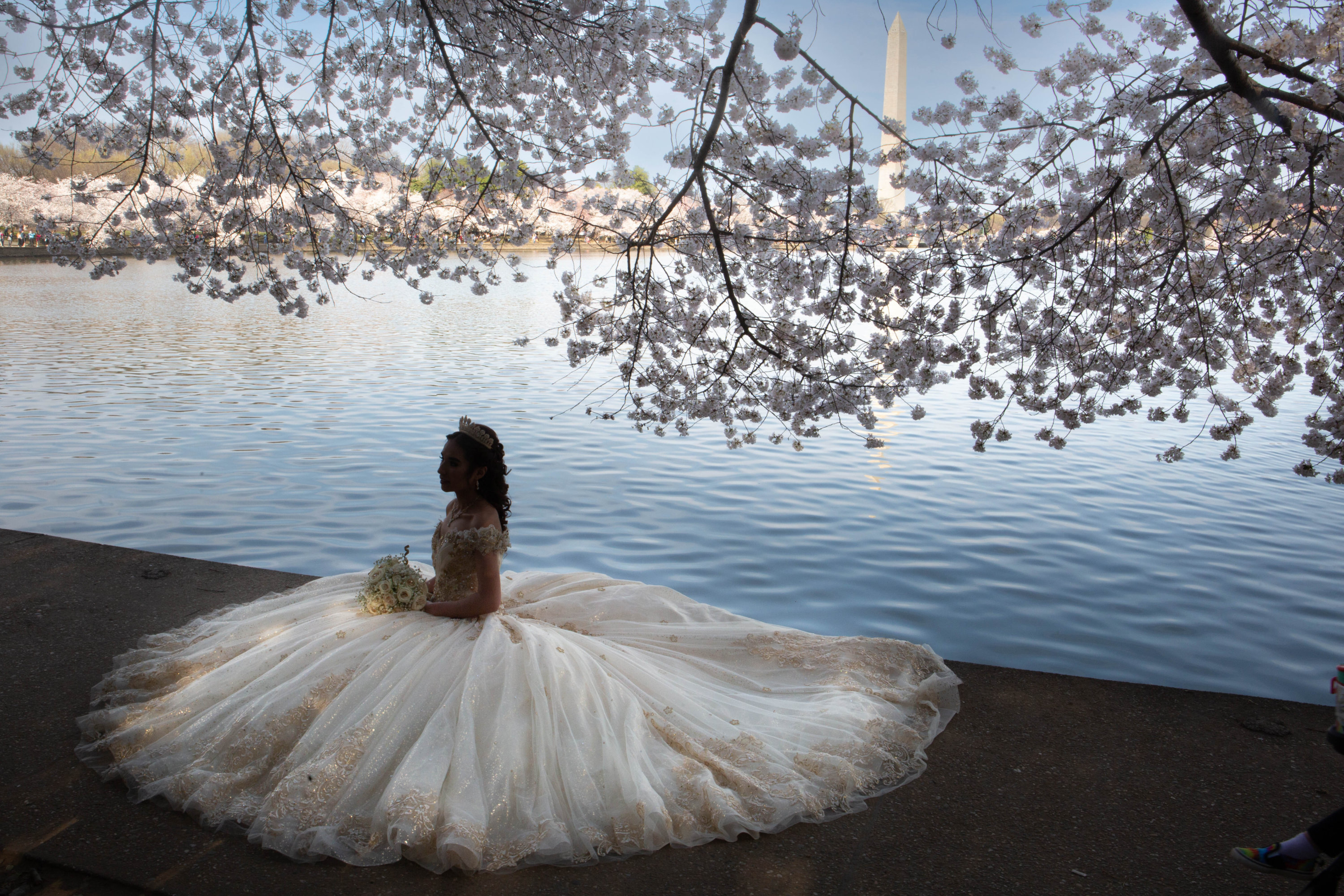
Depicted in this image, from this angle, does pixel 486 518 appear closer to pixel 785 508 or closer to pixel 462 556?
pixel 462 556

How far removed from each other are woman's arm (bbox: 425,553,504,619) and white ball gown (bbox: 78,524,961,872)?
0.14 feet

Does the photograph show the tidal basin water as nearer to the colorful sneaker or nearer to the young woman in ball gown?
the young woman in ball gown

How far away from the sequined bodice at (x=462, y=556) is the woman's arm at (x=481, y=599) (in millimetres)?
39

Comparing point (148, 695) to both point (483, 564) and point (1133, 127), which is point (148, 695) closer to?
point (483, 564)

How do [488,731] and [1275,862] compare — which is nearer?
[1275,862]

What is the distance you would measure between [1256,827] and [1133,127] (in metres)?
2.90

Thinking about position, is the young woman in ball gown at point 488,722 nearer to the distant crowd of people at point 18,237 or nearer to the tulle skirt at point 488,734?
the tulle skirt at point 488,734

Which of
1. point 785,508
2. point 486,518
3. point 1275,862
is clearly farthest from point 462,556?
point 785,508

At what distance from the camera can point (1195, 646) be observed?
5.17m

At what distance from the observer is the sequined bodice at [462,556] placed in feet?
10.6

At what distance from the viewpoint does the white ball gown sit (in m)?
2.38

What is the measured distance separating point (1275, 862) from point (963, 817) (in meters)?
0.86

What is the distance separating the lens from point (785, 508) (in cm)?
770

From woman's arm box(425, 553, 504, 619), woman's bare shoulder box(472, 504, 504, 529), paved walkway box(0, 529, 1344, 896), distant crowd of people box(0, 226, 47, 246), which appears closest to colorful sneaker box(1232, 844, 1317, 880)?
paved walkway box(0, 529, 1344, 896)
